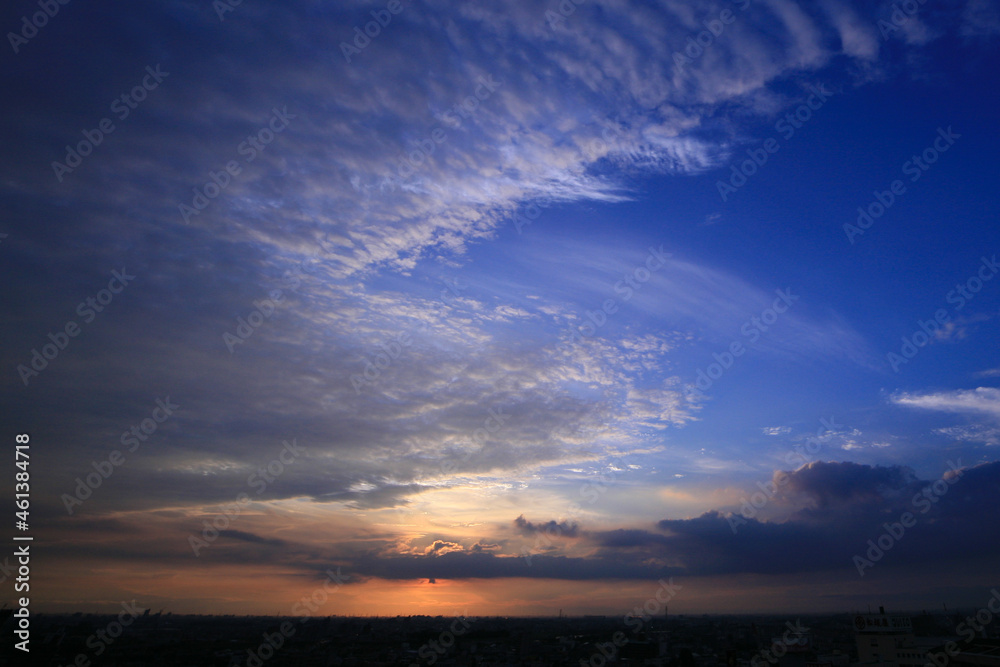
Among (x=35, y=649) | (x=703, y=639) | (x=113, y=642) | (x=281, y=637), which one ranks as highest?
(x=35, y=649)

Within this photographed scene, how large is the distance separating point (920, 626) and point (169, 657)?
131 m

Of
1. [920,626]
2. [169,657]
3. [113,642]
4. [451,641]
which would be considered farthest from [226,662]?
[920,626]

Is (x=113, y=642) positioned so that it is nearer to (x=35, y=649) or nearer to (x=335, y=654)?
(x=35, y=649)

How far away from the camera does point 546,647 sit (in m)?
88.6

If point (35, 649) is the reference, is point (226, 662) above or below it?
below

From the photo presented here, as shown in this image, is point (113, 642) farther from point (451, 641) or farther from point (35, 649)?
point (451, 641)

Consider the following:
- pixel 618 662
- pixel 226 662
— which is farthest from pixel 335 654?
pixel 618 662

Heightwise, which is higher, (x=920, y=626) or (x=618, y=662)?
(x=618, y=662)

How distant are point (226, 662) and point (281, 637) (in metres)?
37.9

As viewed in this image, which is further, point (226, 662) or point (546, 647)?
point (546, 647)

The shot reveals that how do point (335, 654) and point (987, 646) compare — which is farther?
point (335, 654)

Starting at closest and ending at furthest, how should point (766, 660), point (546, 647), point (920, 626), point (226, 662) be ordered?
point (766, 660) < point (226, 662) < point (546, 647) < point (920, 626)

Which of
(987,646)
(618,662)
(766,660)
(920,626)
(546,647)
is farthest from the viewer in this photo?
(920,626)

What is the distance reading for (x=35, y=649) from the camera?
171ft
